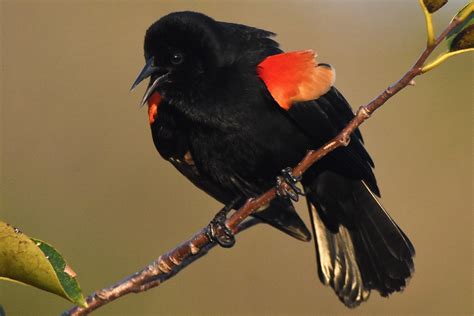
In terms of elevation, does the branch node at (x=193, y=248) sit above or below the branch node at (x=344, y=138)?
below

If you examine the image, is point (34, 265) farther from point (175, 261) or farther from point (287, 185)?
point (287, 185)

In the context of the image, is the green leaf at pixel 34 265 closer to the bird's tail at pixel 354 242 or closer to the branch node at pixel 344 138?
the branch node at pixel 344 138

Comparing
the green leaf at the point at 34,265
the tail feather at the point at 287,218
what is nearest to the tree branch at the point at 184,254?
the green leaf at the point at 34,265

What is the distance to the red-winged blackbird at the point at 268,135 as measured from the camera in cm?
287

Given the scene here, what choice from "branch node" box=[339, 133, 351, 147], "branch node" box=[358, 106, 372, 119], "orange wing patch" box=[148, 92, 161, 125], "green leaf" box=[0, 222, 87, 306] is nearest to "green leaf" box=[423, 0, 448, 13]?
"branch node" box=[358, 106, 372, 119]

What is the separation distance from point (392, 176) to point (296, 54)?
3.45 metres

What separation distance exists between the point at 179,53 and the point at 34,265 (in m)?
1.80

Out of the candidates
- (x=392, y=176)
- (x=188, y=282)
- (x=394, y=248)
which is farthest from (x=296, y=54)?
(x=392, y=176)

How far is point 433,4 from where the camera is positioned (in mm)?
1487

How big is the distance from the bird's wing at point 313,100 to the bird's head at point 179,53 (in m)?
0.24

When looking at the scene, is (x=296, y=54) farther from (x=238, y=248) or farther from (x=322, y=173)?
(x=238, y=248)

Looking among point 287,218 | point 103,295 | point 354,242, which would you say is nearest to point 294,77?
point 287,218

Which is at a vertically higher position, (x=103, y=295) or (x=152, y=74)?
(x=152, y=74)

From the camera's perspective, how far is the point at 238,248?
17.4 ft
